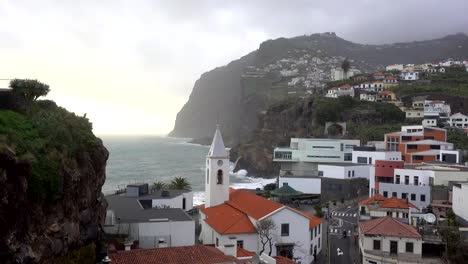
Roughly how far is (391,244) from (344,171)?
31262 millimetres

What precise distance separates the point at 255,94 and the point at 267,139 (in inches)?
2541

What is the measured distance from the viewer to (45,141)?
14.1 m

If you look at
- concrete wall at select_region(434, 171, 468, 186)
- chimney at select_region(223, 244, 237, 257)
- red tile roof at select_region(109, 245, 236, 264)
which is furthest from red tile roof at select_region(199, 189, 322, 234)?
concrete wall at select_region(434, 171, 468, 186)

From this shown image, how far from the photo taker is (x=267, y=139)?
104 m

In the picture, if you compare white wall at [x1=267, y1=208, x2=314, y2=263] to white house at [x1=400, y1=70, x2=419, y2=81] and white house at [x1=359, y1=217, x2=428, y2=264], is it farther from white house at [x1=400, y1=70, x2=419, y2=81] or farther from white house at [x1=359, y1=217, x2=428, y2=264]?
white house at [x1=400, y1=70, x2=419, y2=81]

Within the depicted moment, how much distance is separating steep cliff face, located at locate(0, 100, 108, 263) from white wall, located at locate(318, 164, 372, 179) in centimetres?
4496

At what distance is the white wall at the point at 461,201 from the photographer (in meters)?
33.7

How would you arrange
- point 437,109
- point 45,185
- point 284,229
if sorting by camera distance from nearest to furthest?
point 45,185, point 284,229, point 437,109

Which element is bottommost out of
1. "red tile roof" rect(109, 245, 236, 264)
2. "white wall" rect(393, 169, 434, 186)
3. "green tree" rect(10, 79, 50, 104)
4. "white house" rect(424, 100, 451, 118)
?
"red tile roof" rect(109, 245, 236, 264)

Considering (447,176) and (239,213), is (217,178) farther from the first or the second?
(447,176)

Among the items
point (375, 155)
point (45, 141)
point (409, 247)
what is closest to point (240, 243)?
point (409, 247)

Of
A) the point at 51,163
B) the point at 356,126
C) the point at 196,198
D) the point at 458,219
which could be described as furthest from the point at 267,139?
the point at 51,163

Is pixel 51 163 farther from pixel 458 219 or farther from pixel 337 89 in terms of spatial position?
pixel 337 89

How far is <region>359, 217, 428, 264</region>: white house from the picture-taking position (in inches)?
1056
